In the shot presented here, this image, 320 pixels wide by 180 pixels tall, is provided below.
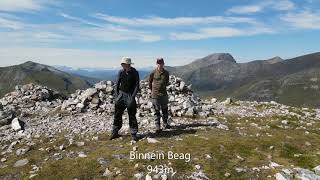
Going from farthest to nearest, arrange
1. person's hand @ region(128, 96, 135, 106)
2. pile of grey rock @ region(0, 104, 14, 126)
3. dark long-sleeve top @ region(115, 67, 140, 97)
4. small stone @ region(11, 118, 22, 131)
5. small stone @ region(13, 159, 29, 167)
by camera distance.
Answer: pile of grey rock @ region(0, 104, 14, 126), small stone @ region(11, 118, 22, 131), person's hand @ region(128, 96, 135, 106), dark long-sleeve top @ region(115, 67, 140, 97), small stone @ region(13, 159, 29, 167)

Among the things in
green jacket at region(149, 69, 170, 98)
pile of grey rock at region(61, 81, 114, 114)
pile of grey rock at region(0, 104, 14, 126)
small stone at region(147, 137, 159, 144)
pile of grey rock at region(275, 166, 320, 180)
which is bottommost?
pile of grey rock at region(275, 166, 320, 180)

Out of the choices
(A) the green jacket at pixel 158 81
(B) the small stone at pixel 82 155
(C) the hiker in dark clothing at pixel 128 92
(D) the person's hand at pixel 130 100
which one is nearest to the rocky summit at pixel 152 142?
(B) the small stone at pixel 82 155

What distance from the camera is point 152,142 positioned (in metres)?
19.4

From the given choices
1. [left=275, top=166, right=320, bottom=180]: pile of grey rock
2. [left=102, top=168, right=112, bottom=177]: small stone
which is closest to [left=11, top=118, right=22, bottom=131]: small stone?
[left=102, top=168, right=112, bottom=177]: small stone

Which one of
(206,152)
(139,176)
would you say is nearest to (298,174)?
(206,152)

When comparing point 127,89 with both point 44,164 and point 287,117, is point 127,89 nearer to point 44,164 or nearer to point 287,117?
point 44,164

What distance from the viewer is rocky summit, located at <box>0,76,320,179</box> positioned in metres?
16.2

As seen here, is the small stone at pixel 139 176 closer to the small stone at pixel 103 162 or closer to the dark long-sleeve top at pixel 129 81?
the small stone at pixel 103 162

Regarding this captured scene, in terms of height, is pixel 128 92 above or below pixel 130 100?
above

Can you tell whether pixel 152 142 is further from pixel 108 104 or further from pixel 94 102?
pixel 94 102

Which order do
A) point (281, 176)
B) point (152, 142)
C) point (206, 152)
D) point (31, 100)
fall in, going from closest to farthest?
point (281, 176)
point (206, 152)
point (152, 142)
point (31, 100)

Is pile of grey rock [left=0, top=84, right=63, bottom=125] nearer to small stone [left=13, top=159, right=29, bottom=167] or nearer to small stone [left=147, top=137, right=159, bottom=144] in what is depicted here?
small stone [left=13, top=159, right=29, bottom=167]

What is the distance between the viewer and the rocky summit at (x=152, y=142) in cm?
1617

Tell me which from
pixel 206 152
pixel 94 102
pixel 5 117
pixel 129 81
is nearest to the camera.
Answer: pixel 206 152
